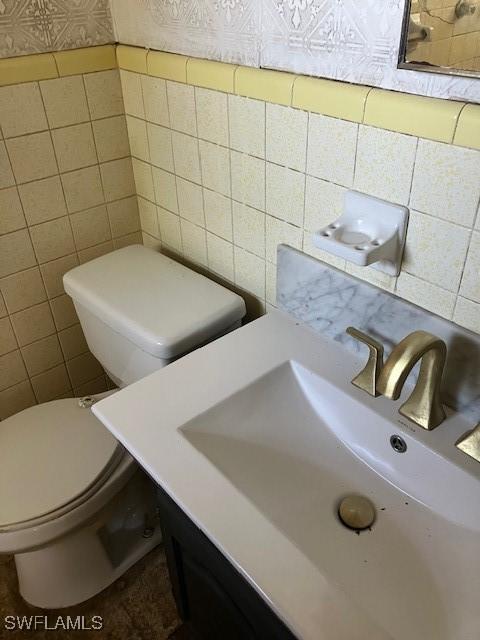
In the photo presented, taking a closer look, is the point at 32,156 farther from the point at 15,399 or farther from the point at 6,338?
the point at 15,399

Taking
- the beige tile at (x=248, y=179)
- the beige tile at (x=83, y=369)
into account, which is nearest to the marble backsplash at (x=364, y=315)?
the beige tile at (x=248, y=179)

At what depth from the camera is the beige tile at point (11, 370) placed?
1497 mm

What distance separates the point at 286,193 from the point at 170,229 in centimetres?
49

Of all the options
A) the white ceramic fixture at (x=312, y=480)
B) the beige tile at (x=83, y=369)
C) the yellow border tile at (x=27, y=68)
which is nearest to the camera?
the white ceramic fixture at (x=312, y=480)

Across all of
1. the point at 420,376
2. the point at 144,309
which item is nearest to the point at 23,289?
the point at 144,309

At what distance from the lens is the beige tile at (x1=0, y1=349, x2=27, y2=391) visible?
4.91ft

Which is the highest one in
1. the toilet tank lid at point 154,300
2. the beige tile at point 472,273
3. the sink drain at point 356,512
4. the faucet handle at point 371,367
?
the beige tile at point 472,273

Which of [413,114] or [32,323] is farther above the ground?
[413,114]

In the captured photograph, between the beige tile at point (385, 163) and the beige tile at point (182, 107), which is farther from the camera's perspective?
the beige tile at point (182, 107)

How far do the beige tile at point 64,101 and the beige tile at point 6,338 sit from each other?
53 cm

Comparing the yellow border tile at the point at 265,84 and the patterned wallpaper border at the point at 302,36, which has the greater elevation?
the patterned wallpaper border at the point at 302,36

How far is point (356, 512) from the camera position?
0.90 metres

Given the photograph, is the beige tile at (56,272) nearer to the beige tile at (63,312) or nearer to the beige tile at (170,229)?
the beige tile at (63,312)

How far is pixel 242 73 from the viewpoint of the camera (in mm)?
1021
